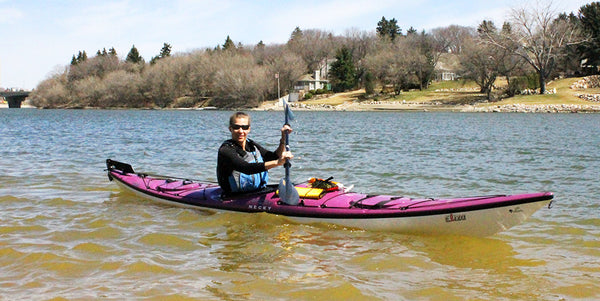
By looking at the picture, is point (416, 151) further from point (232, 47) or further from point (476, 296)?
point (232, 47)

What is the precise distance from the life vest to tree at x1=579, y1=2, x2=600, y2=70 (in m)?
60.2

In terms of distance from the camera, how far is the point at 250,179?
7.80 meters

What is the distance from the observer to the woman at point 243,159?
22.5 feet

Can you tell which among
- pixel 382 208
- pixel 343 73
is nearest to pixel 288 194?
pixel 382 208

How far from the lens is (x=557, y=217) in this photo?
8164mm

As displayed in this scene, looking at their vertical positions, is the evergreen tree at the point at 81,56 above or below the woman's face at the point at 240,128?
above

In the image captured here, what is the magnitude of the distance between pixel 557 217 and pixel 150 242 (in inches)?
229

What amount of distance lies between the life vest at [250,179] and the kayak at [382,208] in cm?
11

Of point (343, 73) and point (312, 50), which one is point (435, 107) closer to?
point (343, 73)

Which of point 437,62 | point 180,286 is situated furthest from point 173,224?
point 437,62

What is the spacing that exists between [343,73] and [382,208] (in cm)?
7308

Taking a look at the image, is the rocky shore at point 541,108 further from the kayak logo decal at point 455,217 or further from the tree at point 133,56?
the tree at point 133,56

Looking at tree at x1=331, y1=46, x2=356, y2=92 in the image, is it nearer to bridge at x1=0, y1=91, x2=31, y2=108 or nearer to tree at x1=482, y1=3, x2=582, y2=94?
tree at x1=482, y1=3, x2=582, y2=94

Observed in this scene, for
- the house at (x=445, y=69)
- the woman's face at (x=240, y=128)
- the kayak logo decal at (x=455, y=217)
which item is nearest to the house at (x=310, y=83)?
the house at (x=445, y=69)
